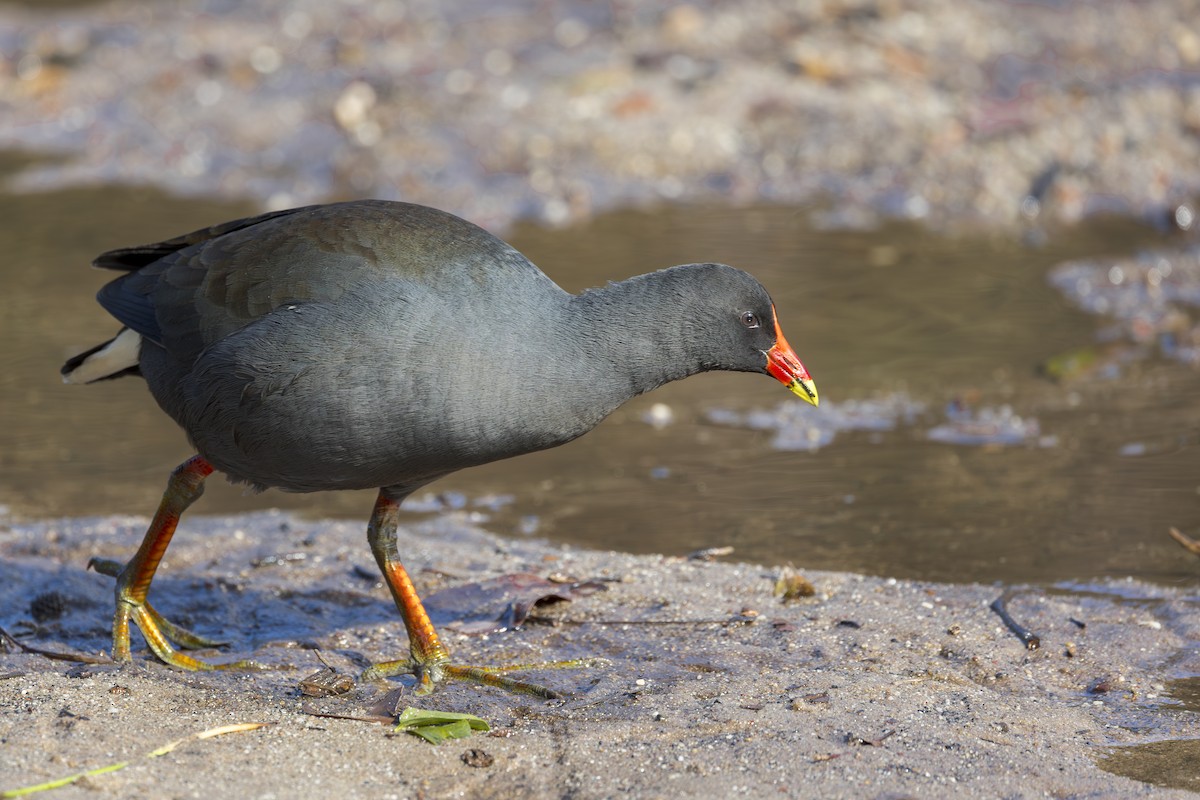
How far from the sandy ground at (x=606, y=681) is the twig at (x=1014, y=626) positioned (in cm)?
3

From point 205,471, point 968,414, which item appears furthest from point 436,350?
point 968,414

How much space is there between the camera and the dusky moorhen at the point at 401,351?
12.4 feet

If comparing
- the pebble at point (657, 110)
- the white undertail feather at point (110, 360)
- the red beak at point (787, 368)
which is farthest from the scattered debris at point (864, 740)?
the pebble at point (657, 110)

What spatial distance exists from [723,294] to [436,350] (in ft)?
2.77

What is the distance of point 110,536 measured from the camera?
5.21 m

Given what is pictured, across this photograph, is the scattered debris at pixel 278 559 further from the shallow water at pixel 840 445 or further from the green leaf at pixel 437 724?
the green leaf at pixel 437 724

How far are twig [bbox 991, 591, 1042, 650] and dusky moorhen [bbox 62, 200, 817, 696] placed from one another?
97 centimetres

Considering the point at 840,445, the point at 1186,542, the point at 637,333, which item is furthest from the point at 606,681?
the point at 840,445

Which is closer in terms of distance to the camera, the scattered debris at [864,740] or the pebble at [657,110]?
the scattered debris at [864,740]

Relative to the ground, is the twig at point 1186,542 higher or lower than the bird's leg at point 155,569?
lower

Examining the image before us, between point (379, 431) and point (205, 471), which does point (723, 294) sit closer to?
point (379, 431)

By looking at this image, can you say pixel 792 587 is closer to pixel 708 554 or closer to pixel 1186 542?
pixel 708 554

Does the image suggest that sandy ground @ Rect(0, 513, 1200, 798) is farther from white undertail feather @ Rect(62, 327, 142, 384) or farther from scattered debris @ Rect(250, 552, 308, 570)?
white undertail feather @ Rect(62, 327, 142, 384)

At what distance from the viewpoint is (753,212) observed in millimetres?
9562
